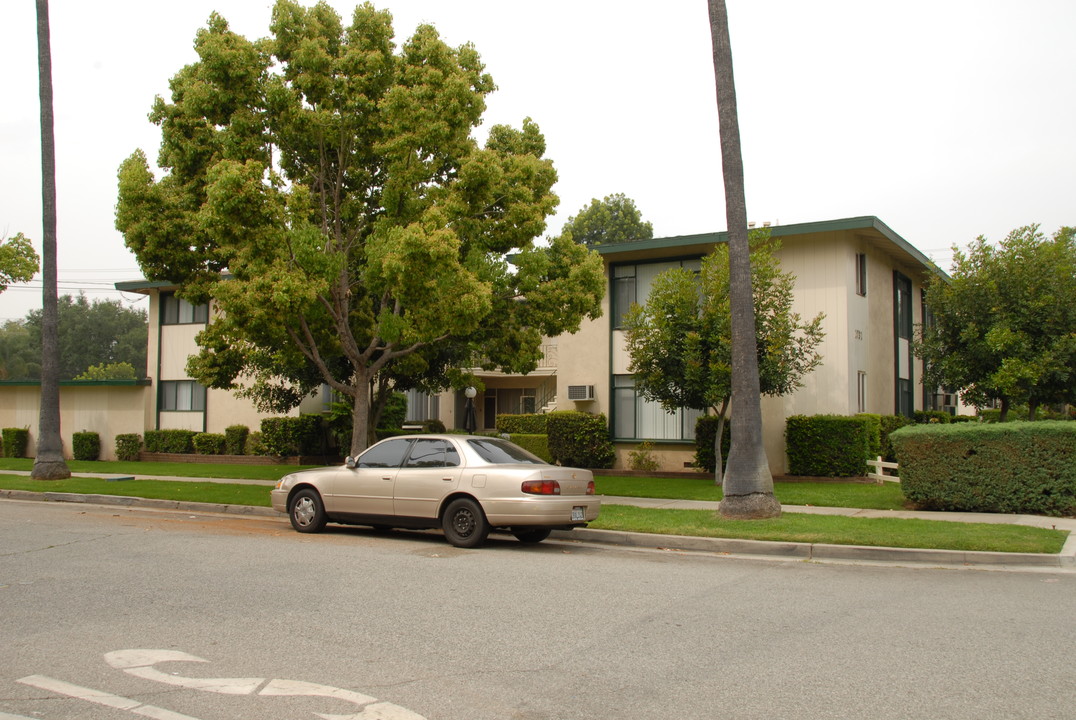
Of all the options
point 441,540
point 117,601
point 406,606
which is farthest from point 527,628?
point 441,540

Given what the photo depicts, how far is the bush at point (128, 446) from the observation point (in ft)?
101

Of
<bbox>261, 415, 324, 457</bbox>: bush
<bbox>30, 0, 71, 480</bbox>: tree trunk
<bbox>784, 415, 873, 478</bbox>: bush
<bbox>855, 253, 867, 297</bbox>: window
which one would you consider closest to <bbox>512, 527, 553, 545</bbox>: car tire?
<bbox>784, 415, 873, 478</bbox>: bush

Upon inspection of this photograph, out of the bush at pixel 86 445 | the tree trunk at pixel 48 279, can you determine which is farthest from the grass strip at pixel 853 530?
the bush at pixel 86 445

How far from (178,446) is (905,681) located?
28937mm

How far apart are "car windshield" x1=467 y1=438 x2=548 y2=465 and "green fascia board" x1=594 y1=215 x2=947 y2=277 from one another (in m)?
9.31

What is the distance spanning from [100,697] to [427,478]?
21.7 feet

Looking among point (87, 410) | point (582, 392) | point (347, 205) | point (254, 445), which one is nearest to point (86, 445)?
point (87, 410)

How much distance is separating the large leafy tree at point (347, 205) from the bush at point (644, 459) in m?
5.94

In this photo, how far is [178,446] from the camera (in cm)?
3041

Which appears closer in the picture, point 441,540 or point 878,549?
point 878,549

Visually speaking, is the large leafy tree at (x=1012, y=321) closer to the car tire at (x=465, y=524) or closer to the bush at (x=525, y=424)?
the bush at (x=525, y=424)

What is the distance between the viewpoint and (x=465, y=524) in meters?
11.3

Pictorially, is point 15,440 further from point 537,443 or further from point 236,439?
point 537,443

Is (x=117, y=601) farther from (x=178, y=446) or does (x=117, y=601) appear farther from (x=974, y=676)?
(x=178, y=446)
